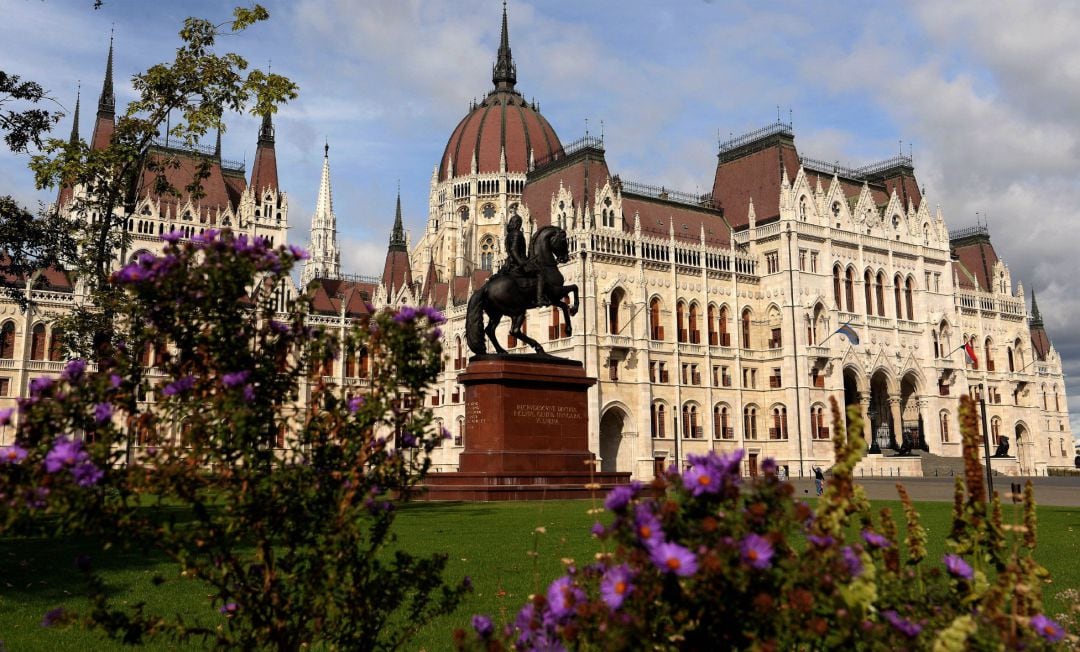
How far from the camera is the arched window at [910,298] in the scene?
6856 cm

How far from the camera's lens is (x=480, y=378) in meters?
24.1

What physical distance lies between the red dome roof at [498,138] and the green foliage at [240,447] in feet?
268

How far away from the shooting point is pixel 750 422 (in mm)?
61750

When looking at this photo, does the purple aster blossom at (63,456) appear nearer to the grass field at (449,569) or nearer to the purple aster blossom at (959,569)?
the grass field at (449,569)

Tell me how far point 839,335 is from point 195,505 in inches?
2461

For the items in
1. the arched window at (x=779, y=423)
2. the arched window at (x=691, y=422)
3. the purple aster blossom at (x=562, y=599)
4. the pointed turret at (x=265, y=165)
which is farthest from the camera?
the pointed turret at (x=265, y=165)

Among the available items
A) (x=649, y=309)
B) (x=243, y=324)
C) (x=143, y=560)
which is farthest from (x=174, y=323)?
(x=649, y=309)

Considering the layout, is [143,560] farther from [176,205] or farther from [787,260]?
[176,205]

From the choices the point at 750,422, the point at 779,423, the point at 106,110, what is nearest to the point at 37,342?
the point at 106,110

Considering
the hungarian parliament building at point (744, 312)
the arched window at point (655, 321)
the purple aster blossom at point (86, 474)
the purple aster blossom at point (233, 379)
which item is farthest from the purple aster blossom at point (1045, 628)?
the arched window at point (655, 321)

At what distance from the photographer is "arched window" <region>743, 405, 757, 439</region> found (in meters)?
61.3

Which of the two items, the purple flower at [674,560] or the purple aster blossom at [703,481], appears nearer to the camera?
the purple flower at [674,560]

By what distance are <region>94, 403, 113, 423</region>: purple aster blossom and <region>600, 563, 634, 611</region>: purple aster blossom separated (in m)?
2.71

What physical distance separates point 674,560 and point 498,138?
87.2 meters
